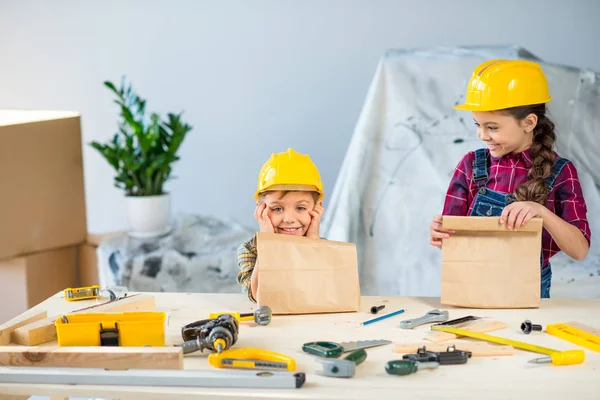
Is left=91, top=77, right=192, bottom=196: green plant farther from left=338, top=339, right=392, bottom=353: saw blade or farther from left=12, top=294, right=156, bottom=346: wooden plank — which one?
left=338, top=339, right=392, bottom=353: saw blade

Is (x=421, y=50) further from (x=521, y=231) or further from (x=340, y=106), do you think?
(x=521, y=231)

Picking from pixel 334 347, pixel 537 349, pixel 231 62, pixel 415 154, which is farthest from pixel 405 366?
pixel 231 62

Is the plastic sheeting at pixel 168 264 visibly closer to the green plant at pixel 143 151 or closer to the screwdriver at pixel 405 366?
the green plant at pixel 143 151

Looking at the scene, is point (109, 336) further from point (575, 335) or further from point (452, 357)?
point (575, 335)

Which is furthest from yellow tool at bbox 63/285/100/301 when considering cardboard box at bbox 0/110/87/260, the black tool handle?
cardboard box at bbox 0/110/87/260

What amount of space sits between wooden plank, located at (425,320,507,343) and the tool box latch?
0.55 meters

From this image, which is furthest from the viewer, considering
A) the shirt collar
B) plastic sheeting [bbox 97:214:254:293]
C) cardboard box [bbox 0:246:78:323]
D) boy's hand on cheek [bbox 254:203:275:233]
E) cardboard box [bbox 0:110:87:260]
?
plastic sheeting [bbox 97:214:254:293]

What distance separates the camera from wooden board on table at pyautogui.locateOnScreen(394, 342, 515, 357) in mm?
1315

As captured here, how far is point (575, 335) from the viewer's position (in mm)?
1410

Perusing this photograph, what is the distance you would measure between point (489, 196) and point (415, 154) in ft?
4.25

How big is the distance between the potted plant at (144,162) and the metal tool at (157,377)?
83.7 inches

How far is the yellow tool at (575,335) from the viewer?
1.35 metres

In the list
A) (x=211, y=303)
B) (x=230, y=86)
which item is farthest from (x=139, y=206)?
(x=211, y=303)

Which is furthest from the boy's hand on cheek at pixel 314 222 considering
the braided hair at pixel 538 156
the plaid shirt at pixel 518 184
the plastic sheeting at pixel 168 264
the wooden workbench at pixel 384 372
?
the plastic sheeting at pixel 168 264
